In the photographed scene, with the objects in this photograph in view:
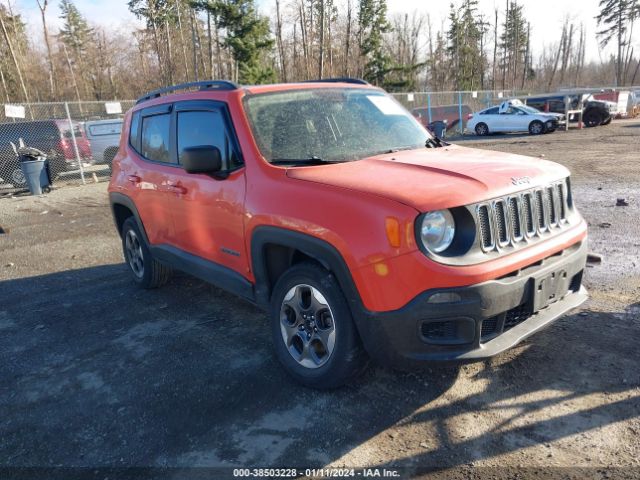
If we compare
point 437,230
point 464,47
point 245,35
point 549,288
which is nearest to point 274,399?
point 437,230

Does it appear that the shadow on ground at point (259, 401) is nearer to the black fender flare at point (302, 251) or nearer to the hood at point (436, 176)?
the black fender flare at point (302, 251)

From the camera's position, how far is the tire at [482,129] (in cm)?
2645

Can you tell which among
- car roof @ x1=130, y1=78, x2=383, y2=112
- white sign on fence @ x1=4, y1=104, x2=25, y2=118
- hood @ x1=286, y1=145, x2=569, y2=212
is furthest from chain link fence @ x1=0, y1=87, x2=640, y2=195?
hood @ x1=286, y1=145, x2=569, y2=212

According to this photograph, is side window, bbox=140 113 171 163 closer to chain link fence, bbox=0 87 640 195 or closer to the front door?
the front door

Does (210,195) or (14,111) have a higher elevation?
(14,111)

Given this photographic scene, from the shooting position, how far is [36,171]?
13.3 metres

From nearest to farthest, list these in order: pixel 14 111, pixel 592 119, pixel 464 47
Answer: pixel 14 111 → pixel 592 119 → pixel 464 47

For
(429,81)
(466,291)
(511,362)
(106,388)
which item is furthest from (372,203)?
(429,81)

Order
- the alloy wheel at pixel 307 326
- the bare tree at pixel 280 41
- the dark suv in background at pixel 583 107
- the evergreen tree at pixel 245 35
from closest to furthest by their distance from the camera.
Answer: the alloy wheel at pixel 307 326 → the dark suv in background at pixel 583 107 → the evergreen tree at pixel 245 35 → the bare tree at pixel 280 41

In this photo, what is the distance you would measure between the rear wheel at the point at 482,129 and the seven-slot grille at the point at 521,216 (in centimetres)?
2485

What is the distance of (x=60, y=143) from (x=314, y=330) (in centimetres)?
1461

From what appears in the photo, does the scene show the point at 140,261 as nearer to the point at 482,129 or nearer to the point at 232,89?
the point at 232,89

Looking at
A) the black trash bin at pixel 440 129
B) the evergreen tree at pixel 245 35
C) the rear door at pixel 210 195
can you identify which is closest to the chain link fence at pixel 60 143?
the black trash bin at pixel 440 129

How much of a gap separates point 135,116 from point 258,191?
105 inches
